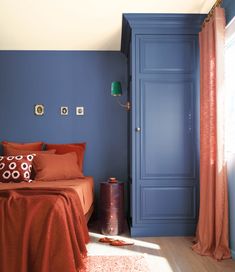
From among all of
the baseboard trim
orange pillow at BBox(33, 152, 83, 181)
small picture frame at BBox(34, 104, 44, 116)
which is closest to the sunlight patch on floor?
the baseboard trim

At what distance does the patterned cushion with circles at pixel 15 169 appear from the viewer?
11.9 feet

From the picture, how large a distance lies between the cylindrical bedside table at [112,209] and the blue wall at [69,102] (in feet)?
2.46

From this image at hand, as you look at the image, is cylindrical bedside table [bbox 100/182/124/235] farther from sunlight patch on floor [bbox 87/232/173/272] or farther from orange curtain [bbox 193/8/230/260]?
orange curtain [bbox 193/8/230/260]

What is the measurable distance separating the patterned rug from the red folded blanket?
0.95ft

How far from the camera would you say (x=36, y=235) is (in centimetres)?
214

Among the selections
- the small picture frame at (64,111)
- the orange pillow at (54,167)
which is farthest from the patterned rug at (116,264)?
the small picture frame at (64,111)

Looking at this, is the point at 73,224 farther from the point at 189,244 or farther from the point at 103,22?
the point at 103,22

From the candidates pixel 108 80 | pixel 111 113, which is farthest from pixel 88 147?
pixel 108 80

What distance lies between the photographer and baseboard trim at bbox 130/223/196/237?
3592 mm

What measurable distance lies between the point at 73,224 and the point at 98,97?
2355mm

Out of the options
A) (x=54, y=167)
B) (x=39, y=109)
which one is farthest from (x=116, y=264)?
(x=39, y=109)

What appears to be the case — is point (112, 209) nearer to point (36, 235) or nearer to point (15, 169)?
point (15, 169)

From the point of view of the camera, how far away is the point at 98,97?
4.49m

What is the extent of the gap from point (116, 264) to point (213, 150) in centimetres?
140
